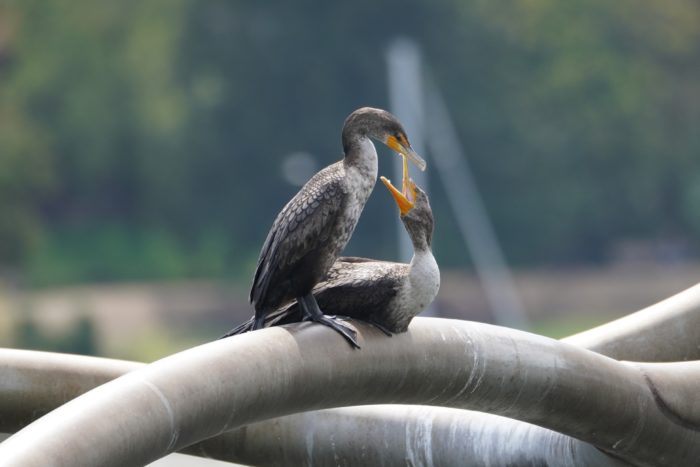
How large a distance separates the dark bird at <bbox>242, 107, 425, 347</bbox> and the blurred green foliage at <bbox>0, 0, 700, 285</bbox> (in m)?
49.4

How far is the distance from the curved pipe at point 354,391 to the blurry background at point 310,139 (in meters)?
44.6

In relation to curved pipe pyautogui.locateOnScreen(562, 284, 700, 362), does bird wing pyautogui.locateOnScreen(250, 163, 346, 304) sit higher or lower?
higher

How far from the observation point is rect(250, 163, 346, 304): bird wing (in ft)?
23.7

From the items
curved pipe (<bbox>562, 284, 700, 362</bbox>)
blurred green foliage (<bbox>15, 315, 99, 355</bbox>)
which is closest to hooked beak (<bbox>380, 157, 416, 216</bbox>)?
curved pipe (<bbox>562, 284, 700, 362</bbox>)

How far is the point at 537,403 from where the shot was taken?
763 cm

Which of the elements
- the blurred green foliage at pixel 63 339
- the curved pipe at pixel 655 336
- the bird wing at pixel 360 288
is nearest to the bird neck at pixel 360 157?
the bird wing at pixel 360 288

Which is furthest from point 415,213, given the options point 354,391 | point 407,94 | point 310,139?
point 310,139

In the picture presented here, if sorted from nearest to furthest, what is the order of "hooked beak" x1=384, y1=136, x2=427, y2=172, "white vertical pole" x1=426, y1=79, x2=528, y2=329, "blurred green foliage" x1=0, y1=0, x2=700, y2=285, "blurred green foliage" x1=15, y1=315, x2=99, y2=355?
"hooked beak" x1=384, y1=136, x2=427, y2=172 → "blurred green foliage" x1=15, y1=315, x2=99, y2=355 → "white vertical pole" x1=426, y1=79, x2=528, y2=329 → "blurred green foliage" x1=0, y1=0, x2=700, y2=285

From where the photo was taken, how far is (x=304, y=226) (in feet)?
23.7

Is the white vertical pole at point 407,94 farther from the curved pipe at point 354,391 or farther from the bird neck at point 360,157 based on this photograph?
the bird neck at point 360,157

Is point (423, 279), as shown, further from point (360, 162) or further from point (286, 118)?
point (286, 118)

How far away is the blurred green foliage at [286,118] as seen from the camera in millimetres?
60969

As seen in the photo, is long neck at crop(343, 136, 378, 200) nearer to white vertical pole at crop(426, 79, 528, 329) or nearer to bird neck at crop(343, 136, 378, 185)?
bird neck at crop(343, 136, 378, 185)

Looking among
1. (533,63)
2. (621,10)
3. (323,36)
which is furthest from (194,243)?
(621,10)
